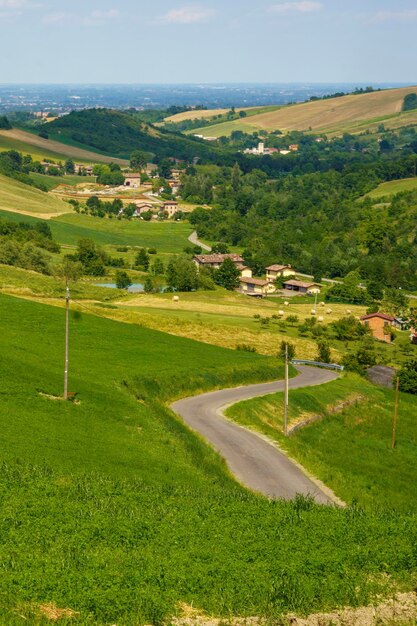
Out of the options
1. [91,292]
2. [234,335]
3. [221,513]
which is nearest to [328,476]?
[221,513]

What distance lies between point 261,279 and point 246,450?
103773 mm

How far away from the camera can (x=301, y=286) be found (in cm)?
13775

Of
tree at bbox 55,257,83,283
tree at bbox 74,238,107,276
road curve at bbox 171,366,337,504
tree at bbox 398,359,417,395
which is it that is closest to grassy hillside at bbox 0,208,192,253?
tree at bbox 74,238,107,276

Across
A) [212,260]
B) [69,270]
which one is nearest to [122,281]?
[69,270]

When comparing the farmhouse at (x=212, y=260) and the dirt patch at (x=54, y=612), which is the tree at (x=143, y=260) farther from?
the dirt patch at (x=54, y=612)

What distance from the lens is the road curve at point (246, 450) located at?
125 ft

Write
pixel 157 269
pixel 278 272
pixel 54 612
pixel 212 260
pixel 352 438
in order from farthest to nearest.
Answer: pixel 278 272 → pixel 212 260 → pixel 157 269 → pixel 352 438 → pixel 54 612

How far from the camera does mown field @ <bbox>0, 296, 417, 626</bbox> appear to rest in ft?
77.9

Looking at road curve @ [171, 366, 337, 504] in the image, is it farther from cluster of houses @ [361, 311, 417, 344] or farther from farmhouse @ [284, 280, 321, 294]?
farmhouse @ [284, 280, 321, 294]

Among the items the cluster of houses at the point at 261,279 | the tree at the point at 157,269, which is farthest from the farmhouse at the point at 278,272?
the tree at the point at 157,269

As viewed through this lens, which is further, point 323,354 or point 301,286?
point 301,286

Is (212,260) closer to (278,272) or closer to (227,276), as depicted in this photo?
(278,272)

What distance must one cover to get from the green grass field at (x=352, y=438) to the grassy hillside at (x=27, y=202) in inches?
4575

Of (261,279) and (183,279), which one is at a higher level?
(183,279)
